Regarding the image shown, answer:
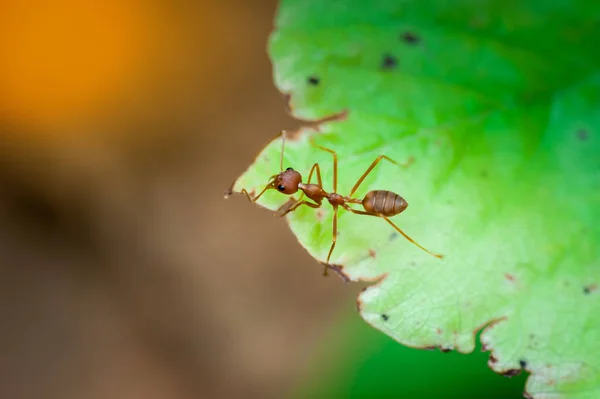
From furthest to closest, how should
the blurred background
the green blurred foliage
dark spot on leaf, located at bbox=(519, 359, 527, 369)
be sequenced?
the blurred background
the green blurred foliage
dark spot on leaf, located at bbox=(519, 359, 527, 369)

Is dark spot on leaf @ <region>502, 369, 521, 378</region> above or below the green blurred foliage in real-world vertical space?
below

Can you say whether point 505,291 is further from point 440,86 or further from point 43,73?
point 43,73

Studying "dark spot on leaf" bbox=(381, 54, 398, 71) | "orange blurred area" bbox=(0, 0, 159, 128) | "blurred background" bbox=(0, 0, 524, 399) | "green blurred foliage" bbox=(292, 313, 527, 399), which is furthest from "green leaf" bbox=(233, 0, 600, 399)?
"orange blurred area" bbox=(0, 0, 159, 128)

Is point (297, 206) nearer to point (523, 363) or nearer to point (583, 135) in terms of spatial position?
point (523, 363)

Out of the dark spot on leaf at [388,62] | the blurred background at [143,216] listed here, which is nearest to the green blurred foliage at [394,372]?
the blurred background at [143,216]

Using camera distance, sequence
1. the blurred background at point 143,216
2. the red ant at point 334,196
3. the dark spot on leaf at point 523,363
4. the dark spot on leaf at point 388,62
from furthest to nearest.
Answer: the blurred background at point 143,216
the dark spot on leaf at point 388,62
the red ant at point 334,196
the dark spot on leaf at point 523,363

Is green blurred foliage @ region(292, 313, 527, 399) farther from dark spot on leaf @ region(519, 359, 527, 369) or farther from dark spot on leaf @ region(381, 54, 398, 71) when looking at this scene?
dark spot on leaf @ region(381, 54, 398, 71)

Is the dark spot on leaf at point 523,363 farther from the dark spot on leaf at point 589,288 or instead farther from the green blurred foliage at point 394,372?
the green blurred foliage at point 394,372

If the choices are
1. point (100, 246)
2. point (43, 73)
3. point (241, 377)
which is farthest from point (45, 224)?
point (241, 377)
